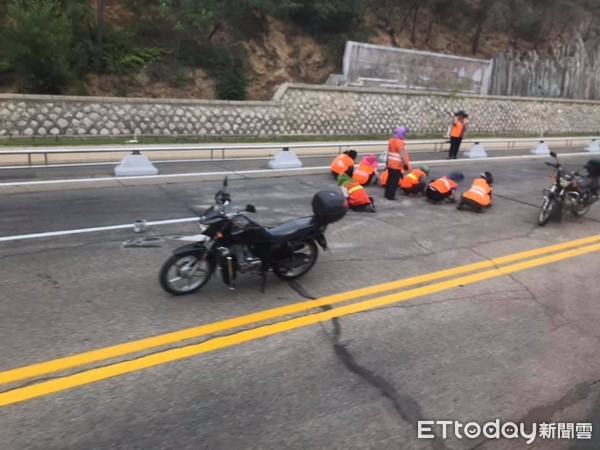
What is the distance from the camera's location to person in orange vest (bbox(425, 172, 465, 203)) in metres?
10.4

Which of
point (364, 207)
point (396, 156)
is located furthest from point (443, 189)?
point (364, 207)

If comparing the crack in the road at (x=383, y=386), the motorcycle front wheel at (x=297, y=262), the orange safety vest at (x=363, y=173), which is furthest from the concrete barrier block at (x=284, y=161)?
the crack in the road at (x=383, y=386)

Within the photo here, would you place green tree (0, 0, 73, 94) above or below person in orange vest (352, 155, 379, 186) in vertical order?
above

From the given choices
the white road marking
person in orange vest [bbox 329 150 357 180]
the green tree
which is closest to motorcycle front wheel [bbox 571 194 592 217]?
person in orange vest [bbox 329 150 357 180]

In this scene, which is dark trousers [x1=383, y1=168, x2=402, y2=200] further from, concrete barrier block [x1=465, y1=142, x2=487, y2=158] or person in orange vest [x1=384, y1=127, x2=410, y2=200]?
concrete barrier block [x1=465, y1=142, x2=487, y2=158]

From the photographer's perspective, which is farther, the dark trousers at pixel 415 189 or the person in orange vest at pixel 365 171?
the person in orange vest at pixel 365 171

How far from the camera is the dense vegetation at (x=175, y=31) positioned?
16.7 metres

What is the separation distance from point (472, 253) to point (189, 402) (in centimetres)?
505

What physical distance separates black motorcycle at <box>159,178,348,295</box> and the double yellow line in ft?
2.13

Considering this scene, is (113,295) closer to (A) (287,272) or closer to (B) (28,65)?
(A) (287,272)

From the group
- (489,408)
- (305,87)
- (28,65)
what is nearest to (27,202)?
(489,408)

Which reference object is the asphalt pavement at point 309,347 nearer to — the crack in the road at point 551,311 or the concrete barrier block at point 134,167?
the crack in the road at point 551,311

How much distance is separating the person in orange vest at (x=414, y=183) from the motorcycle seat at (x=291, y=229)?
544cm

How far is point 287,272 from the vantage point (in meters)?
5.98
